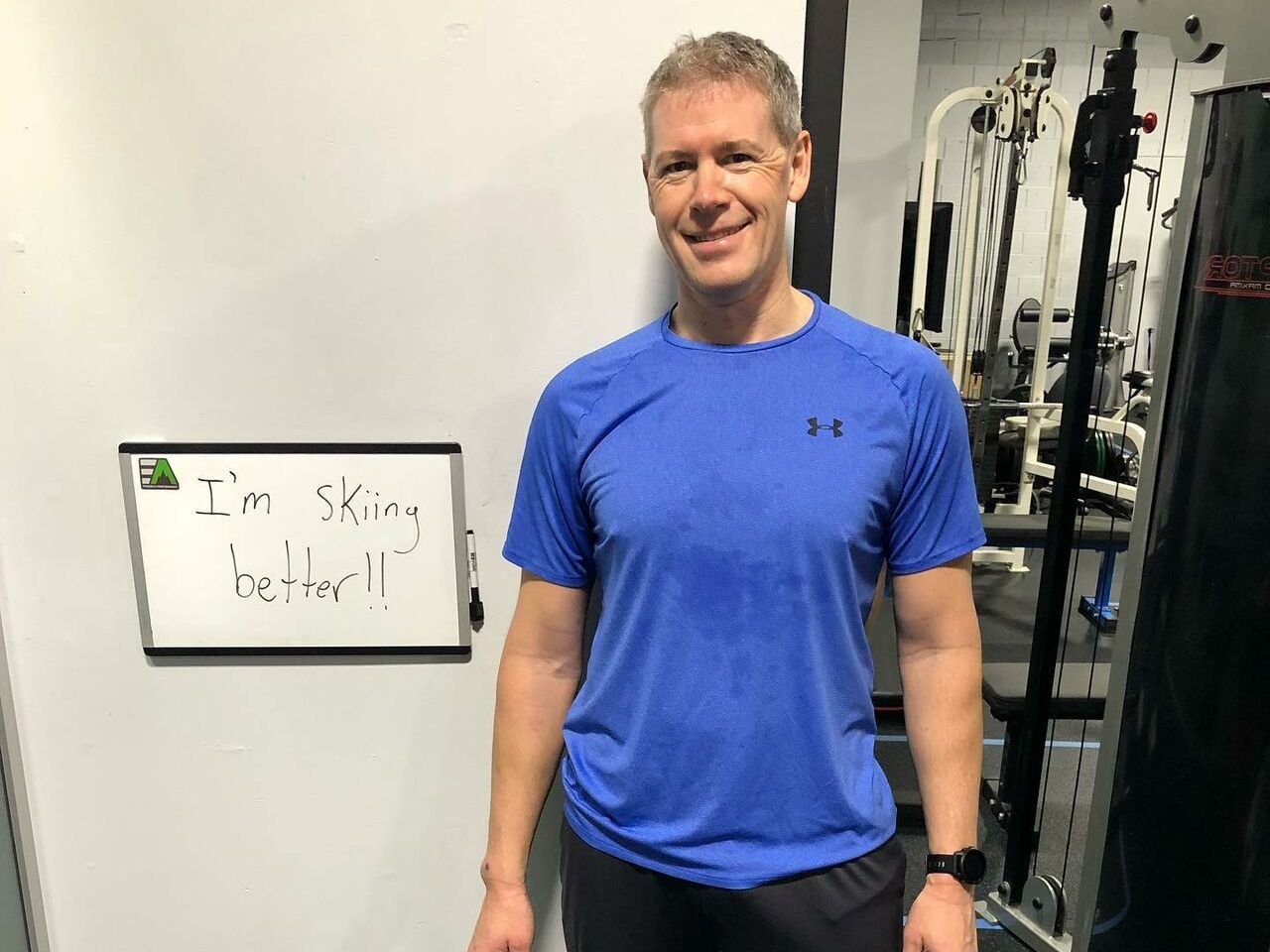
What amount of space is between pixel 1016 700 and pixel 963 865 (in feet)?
3.88

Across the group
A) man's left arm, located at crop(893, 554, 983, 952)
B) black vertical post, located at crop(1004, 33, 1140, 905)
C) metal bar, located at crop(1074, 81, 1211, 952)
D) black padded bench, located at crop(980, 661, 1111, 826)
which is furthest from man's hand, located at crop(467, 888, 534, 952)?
black padded bench, located at crop(980, 661, 1111, 826)

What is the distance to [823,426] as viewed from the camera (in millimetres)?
828

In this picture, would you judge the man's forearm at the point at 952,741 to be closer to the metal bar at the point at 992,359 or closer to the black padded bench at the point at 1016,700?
the black padded bench at the point at 1016,700

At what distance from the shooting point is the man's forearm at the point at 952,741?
0.89 metres

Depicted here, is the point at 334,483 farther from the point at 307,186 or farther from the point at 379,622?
the point at 307,186

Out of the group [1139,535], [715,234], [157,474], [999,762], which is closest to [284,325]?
[157,474]

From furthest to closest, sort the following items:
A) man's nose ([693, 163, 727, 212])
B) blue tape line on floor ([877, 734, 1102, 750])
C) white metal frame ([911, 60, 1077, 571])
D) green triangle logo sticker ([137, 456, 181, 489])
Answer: white metal frame ([911, 60, 1077, 571]) → blue tape line on floor ([877, 734, 1102, 750]) → green triangle logo sticker ([137, 456, 181, 489]) → man's nose ([693, 163, 727, 212])

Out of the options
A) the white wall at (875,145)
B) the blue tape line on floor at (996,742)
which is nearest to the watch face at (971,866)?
the blue tape line on floor at (996,742)

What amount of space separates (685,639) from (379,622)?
505mm

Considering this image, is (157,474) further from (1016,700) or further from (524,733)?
(1016,700)

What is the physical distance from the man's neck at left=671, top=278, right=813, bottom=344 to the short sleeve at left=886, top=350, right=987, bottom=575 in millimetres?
145

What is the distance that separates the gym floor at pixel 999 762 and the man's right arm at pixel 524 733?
88 cm

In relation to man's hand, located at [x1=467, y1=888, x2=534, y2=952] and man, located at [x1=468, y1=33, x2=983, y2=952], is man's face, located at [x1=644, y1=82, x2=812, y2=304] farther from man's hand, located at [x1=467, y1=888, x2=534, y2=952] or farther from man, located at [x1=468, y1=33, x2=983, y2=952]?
man's hand, located at [x1=467, y1=888, x2=534, y2=952]

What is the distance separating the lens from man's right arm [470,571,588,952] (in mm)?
964
